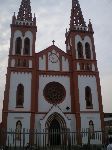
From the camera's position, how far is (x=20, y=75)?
101ft

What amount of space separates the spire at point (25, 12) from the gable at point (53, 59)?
6.35 m

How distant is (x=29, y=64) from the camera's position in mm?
31500

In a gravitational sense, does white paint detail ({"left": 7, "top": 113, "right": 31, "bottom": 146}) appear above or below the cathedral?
below

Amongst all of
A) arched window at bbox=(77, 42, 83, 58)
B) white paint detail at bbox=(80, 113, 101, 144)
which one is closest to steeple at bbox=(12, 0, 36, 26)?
arched window at bbox=(77, 42, 83, 58)

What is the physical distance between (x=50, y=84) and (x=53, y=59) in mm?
3566

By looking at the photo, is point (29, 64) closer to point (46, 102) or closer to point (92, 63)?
point (46, 102)

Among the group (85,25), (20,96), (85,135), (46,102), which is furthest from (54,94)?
(85,25)

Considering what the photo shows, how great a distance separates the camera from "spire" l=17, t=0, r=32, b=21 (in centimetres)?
3556

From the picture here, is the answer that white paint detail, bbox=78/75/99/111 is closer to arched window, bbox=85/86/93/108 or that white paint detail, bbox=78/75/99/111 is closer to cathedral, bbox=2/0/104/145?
cathedral, bbox=2/0/104/145

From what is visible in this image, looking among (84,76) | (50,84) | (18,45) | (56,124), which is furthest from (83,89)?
(18,45)

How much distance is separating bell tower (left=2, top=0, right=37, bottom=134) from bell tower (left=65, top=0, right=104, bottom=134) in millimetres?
5437

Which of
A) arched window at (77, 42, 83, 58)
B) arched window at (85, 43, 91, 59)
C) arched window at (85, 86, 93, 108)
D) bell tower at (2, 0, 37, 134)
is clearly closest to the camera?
bell tower at (2, 0, 37, 134)

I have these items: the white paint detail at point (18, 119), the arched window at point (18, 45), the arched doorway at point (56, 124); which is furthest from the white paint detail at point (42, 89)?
the arched window at point (18, 45)

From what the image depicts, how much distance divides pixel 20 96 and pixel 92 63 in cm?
1086
